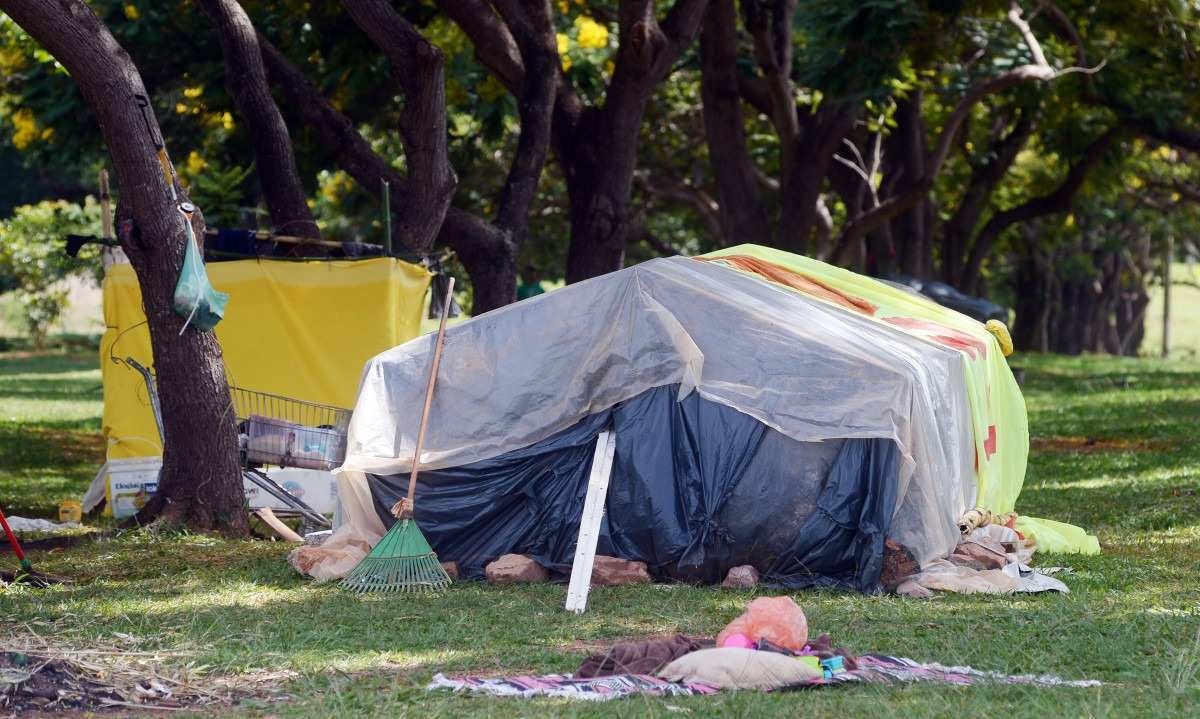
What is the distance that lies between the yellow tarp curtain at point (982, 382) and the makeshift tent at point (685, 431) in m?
0.25

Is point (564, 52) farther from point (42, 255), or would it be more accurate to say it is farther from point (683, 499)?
point (42, 255)

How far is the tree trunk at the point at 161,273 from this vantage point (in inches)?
340

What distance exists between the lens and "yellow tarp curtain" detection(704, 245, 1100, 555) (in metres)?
8.64

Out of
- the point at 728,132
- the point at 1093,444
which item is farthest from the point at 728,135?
the point at 1093,444

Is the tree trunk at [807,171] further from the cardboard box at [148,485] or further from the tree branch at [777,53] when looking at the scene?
the cardboard box at [148,485]

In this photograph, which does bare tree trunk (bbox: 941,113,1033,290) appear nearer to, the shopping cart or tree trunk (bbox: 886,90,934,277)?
tree trunk (bbox: 886,90,934,277)

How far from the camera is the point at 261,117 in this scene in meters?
11.2

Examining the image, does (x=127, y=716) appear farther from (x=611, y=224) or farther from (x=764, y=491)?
(x=611, y=224)

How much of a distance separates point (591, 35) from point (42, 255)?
2036 cm

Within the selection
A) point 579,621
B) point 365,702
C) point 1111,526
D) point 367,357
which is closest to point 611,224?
point 367,357

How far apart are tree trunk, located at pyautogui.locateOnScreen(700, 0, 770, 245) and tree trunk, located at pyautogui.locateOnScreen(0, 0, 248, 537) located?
311 inches

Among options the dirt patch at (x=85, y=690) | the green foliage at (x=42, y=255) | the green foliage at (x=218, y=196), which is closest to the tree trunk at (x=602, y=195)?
the green foliage at (x=218, y=196)

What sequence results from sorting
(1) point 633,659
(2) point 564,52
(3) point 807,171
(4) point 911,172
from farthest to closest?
(4) point 911,172, (3) point 807,171, (2) point 564,52, (1) point 633,659

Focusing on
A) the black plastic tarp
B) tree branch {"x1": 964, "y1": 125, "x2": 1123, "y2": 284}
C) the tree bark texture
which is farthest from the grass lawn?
tree branch {"x1": 964, "y1": 125, "x2": 1123, "y2": 284}
